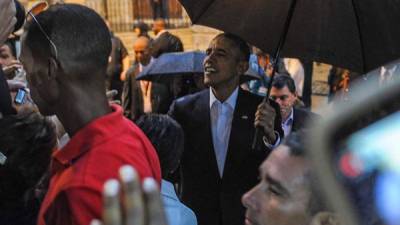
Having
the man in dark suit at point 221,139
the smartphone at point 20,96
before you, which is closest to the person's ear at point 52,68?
the smartphone at point 20,96

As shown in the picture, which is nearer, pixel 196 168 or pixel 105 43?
pixel 105 43

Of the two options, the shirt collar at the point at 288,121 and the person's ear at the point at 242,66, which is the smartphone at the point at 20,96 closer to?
the person's ear at the point at 242,66

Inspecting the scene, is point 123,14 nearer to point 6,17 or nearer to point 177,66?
point 177,66

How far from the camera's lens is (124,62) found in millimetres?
10867

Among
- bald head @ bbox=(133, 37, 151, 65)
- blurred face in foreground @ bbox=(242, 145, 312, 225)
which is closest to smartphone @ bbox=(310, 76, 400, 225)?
blurred face in foreground @ bbox=(242, 145, 312, 225)

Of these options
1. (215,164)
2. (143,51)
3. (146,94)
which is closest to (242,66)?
(215,164)

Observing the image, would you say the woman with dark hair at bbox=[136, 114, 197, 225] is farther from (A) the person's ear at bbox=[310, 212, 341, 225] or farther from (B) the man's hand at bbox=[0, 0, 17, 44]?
(A) the person's ear at bbox=[310, 212, 341, 225]

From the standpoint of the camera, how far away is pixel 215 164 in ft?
13.2

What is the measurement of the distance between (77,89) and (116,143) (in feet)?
0.89

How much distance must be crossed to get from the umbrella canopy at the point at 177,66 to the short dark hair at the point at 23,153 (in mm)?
3550

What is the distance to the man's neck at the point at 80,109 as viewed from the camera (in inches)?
84.0

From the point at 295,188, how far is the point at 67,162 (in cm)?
72

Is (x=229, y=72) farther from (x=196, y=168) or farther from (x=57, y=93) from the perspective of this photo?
(x=57, y=93)

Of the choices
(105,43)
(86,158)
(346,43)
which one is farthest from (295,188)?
(346,43)
